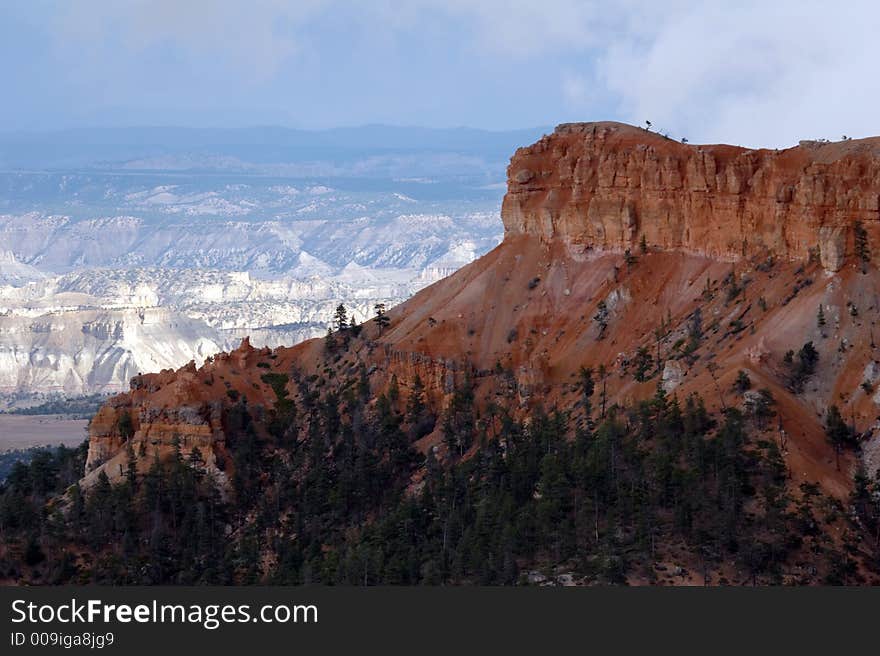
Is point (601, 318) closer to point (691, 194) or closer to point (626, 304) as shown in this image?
point (626, 304)

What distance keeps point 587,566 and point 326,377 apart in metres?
42.1

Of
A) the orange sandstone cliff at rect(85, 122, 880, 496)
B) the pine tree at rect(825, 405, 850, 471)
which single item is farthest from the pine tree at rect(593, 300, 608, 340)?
the pine tree at rect(825, 405, 850, 471)

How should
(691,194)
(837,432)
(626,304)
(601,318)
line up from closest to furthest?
1. (837,432)
2. (601,318)
3. (626,304)
4. (691,194)

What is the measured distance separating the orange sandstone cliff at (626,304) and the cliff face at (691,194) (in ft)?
0.36

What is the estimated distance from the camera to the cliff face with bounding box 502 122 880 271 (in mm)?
83875

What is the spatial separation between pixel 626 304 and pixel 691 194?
289 inches

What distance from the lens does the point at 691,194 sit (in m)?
96.1

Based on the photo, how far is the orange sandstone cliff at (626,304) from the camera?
258 ft

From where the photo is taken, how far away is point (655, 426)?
248 feet

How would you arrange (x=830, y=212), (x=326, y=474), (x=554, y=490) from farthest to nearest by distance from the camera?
(x=326, y=474)
(x=830, y=212)
(x=554, y=490)

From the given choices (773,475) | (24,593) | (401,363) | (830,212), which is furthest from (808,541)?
(401,363)

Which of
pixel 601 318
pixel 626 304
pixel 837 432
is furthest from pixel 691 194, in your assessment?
pixel 837 432

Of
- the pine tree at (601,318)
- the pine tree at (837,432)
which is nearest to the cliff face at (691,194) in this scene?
the pine tree at (601,318)

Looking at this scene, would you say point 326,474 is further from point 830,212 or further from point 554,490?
point 830,212
